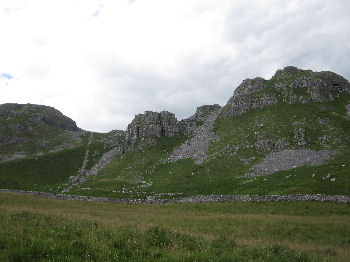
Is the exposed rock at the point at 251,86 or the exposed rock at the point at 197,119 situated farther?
the exposed rock at the point at 197,119

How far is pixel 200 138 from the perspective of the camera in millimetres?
119562

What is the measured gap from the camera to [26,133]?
526 ft

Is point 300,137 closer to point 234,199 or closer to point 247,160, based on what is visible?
point 247,160

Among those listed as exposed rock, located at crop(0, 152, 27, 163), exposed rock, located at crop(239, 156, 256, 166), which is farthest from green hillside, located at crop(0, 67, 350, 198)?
exposed rock, located at crop(0, 152, 27, 163)

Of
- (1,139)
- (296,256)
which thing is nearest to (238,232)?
(296,256)

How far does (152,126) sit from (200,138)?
25.1 meters

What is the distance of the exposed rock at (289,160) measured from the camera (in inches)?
3056

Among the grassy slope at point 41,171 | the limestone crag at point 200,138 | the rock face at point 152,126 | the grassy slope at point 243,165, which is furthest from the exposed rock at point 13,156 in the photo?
the limestone crag at point 200,138

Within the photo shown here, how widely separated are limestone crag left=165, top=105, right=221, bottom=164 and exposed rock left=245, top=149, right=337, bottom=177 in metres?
21.8

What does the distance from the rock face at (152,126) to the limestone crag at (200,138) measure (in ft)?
33.5

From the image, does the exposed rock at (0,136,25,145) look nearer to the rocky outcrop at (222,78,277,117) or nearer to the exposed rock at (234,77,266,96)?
the rocky outcrop at (222,78,277,117)

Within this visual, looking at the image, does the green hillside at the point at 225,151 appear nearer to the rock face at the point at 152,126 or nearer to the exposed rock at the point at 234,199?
the rock face at the point at 152,126

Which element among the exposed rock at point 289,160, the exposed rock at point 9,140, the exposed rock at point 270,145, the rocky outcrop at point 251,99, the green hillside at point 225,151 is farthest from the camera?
the exposed rock at point 9,140

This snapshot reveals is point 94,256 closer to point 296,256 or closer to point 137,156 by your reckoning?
point 296,256
